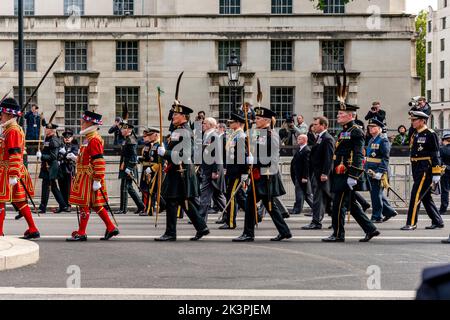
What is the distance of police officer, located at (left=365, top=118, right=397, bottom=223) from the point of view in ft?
54.1

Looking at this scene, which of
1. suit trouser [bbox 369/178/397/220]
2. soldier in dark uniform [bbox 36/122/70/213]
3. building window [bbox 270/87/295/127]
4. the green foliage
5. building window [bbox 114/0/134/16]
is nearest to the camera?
suit trouser [bbox 369/178/397/220]

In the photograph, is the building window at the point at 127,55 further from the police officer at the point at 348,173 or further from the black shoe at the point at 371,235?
the black shoe at the point at 371,235

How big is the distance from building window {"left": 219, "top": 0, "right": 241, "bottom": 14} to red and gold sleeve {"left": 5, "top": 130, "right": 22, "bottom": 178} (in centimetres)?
3299

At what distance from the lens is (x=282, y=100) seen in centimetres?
4403

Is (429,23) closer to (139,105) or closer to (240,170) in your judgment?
(139,105)

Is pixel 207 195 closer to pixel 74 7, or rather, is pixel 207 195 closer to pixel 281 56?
pixel 281 56

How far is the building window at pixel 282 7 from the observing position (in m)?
44.7

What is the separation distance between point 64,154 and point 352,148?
29.7 feet

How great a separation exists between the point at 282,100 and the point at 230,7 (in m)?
5.30

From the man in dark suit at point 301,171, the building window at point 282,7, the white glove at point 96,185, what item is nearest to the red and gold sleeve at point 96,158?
the white glove at point 96,185

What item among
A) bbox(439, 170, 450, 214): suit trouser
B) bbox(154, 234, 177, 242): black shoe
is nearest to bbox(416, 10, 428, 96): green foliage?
bbox(439, 170, 450, 214): suit trouser

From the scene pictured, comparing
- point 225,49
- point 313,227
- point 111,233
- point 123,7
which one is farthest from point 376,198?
point 123,7

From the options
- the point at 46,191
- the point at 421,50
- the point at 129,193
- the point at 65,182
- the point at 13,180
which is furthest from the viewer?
the point at 421,50

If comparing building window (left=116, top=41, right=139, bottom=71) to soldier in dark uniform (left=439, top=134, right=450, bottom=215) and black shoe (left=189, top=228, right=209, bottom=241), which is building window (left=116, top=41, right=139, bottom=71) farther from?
black shoe (left=189, top=228, right=209, bottom=241)
